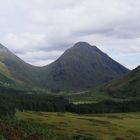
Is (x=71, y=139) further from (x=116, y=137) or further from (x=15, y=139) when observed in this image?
(x=15, y=139)

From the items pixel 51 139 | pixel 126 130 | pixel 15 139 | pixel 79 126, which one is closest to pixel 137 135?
pixel 126 130

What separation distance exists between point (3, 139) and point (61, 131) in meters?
96.1

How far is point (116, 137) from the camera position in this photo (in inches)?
6604

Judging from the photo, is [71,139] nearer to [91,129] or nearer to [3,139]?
[91,129]

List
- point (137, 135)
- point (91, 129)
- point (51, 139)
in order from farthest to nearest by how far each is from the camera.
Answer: point (91, 129), point (137, 135), point (51, 139)

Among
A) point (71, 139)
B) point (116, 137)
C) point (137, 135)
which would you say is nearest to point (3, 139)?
point (71, 139)

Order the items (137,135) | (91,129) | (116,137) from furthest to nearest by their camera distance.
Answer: (91,129)
(137,135)
(116,137)

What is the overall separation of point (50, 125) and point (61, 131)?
17.7 metres

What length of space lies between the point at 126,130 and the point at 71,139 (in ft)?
171

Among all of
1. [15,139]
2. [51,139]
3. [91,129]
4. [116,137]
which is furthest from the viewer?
[91,129]

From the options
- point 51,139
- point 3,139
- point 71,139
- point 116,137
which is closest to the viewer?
point 3,139

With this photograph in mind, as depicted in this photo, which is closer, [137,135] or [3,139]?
[3,139]

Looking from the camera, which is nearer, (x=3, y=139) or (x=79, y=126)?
(x=3, y=139)

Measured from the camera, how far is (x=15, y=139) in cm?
8781
